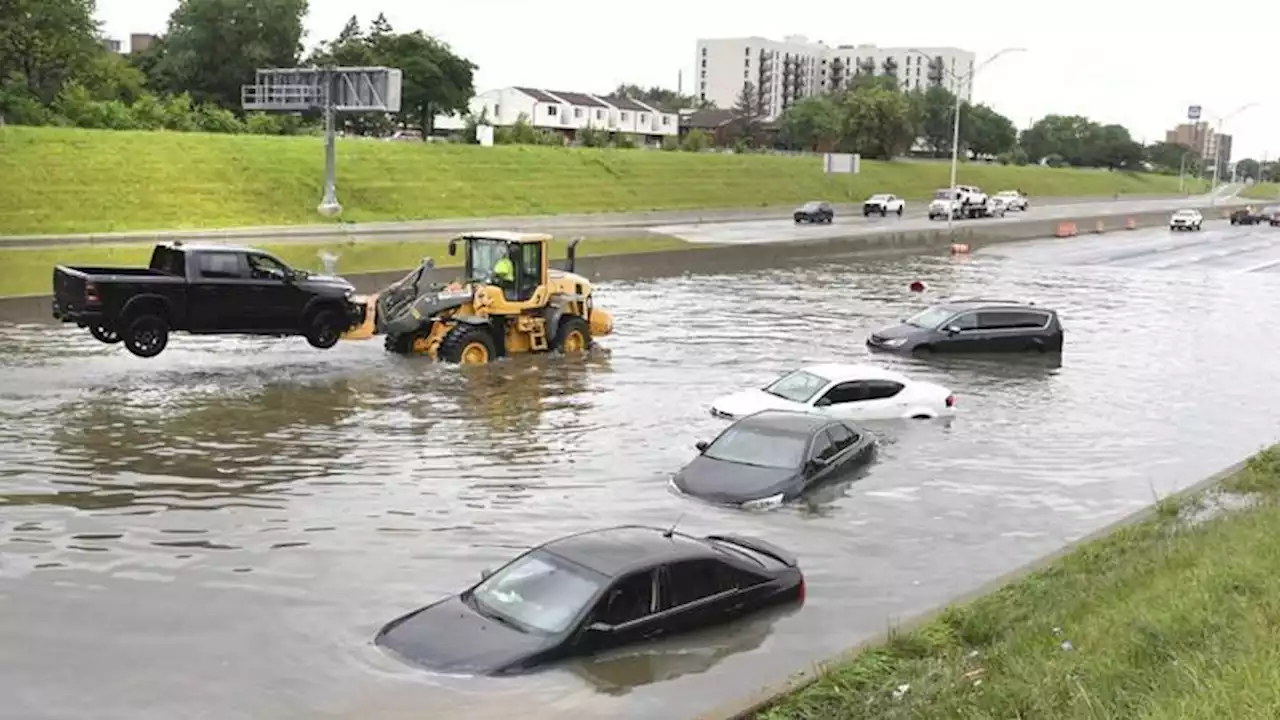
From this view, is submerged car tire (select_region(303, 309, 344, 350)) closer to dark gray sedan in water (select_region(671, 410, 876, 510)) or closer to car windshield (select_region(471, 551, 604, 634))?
dark gray sedan in water (select_region(671, 410, 876, 510))

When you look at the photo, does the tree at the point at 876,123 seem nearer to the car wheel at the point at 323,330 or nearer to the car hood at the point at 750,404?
the car wheel at the point at 323,330

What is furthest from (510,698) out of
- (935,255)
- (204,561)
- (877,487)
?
(935,255)

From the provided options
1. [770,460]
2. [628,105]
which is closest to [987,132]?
[628,105]

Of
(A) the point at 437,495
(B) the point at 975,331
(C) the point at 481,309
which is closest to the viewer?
(A) the point at 437,495

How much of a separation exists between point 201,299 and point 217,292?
31 centimetres

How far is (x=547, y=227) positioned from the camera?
65062mm

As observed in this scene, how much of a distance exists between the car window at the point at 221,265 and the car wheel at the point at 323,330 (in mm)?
1635

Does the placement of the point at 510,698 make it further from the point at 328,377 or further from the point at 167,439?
the point at 328,377

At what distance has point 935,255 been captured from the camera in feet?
205

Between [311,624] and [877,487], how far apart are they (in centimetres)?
822

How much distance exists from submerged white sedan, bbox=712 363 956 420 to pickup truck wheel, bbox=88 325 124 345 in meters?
10.4

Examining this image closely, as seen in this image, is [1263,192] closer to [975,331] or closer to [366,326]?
[975,331]

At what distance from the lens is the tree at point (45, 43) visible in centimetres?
6812

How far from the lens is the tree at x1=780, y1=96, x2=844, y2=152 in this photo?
14438 centimetres
